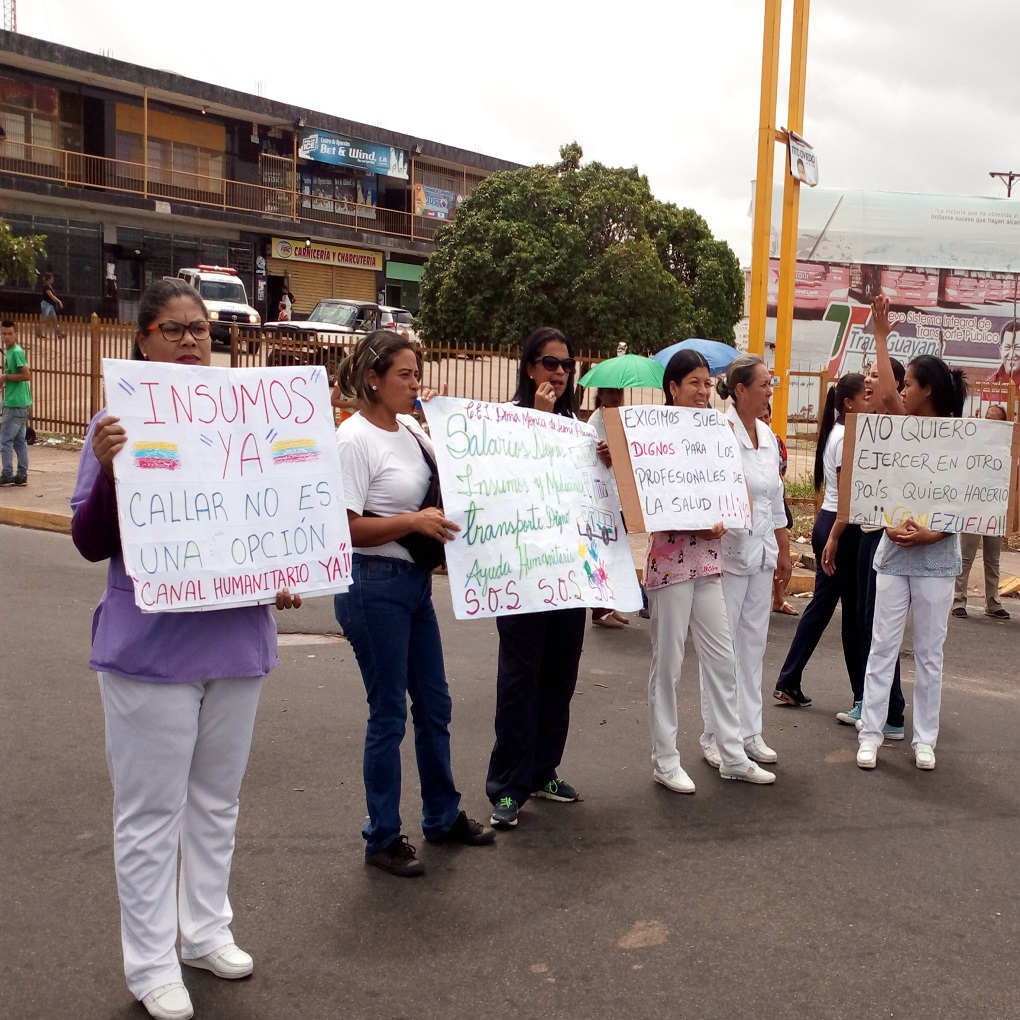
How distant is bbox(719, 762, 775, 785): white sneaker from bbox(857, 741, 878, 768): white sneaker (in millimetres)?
528

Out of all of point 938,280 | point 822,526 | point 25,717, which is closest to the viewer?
point 25,717

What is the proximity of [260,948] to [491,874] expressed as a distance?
0.92m

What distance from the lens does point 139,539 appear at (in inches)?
125

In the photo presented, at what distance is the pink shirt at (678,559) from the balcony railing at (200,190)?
1346 inches

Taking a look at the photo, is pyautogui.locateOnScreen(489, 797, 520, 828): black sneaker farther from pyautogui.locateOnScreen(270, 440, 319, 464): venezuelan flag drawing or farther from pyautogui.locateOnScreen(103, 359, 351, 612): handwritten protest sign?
pyautogui.locateOnScreen(270, 440, 319, 464): venezuelan flag drawing

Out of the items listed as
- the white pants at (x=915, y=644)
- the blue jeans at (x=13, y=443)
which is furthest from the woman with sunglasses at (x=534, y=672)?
the blue jeans at (x=13, y=443)

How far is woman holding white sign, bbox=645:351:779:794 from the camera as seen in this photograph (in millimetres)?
5066

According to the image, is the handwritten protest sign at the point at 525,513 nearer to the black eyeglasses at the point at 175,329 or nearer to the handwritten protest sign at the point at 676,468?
the handwritten protest sign at the point at 676,468

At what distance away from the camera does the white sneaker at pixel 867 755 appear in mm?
5527

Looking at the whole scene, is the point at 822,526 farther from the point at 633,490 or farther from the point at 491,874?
the point at 491,874

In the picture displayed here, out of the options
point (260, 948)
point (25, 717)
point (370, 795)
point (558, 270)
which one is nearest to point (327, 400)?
point (370, 795)

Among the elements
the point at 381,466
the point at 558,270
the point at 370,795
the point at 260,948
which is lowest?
the point at 260,948

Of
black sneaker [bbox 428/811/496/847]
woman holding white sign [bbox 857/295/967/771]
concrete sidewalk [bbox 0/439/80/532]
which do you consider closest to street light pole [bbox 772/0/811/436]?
woman holding white sign [bbox 857/295/967/771]

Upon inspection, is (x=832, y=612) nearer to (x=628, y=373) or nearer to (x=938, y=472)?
(x=938, y=472)
